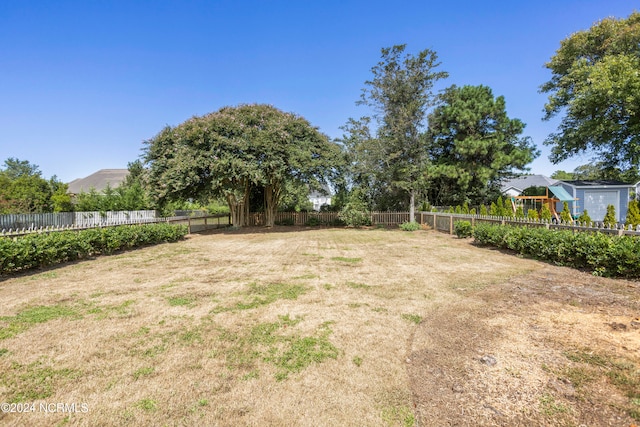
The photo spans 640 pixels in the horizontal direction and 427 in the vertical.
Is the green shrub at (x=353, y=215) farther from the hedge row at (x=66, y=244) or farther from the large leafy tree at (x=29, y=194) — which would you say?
the large leafy tree at (x=29, y=194)

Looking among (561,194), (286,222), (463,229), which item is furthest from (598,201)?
(286,222)

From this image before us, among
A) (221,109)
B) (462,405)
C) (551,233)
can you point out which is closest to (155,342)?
(462,405)

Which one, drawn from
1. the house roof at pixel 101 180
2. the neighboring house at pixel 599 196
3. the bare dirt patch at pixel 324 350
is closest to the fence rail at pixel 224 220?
the bare dirt patch at pixel 324 350

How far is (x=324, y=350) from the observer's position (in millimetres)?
3016

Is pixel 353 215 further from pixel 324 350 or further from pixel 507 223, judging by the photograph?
pixel 324 350

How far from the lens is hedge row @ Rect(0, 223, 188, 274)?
6.09 metres

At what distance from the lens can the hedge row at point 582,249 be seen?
5.36 m

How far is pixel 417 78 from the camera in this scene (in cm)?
1667

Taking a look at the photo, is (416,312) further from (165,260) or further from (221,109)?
(221,109)

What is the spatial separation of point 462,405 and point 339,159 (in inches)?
571

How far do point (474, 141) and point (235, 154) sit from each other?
553 inches

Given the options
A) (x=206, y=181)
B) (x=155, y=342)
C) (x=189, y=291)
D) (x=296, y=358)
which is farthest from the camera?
(x=206, y=181)

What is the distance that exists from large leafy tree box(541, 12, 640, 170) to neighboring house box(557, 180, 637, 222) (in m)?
2.16

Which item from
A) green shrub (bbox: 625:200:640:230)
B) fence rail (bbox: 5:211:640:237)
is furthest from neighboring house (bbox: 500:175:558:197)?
green shrub (bbox: 625:200:640:230)
